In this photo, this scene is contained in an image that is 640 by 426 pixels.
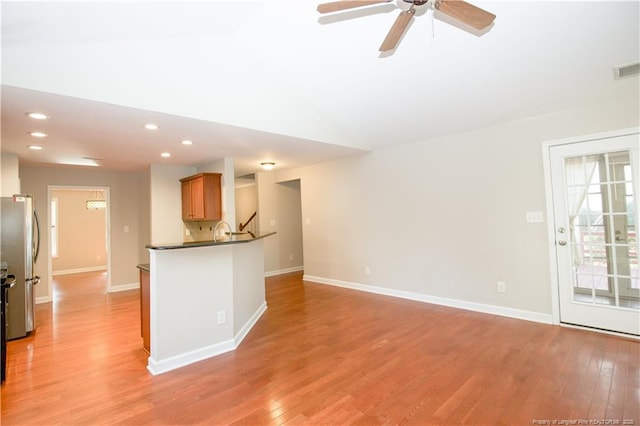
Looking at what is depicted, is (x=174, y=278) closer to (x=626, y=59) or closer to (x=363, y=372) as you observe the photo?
(x=363, y=372)

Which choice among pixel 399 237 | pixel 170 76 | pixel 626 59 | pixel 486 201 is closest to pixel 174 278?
pixel 170 76

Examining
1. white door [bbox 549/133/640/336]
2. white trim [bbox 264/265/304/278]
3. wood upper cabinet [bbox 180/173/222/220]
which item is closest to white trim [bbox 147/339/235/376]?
wood upper cabinet [bbox 180/173/222/220]

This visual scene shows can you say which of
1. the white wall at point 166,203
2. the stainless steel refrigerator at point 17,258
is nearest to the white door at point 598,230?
the white wall at point 166,203

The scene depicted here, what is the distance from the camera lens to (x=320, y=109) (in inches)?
163

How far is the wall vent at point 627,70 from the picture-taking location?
9.05 feet

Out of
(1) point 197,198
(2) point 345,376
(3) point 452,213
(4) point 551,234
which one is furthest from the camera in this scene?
(1) point 197,198

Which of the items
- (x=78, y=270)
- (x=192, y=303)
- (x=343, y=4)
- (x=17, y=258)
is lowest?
(x=78, y=270)

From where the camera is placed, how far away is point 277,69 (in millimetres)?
3465

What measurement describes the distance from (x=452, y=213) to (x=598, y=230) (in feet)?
5.07

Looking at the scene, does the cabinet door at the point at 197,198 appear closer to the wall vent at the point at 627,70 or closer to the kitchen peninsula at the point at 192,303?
the kitchen peninsula at the point at 192,303

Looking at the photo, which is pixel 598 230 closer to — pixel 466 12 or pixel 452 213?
pixel 452 213

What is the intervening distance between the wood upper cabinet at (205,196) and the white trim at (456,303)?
2517 mm

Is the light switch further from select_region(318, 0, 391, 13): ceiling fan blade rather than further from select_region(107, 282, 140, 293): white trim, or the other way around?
select_region(107, 282, 140, 293): white trim

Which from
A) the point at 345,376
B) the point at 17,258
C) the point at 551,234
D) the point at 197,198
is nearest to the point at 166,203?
the point at 197,198
